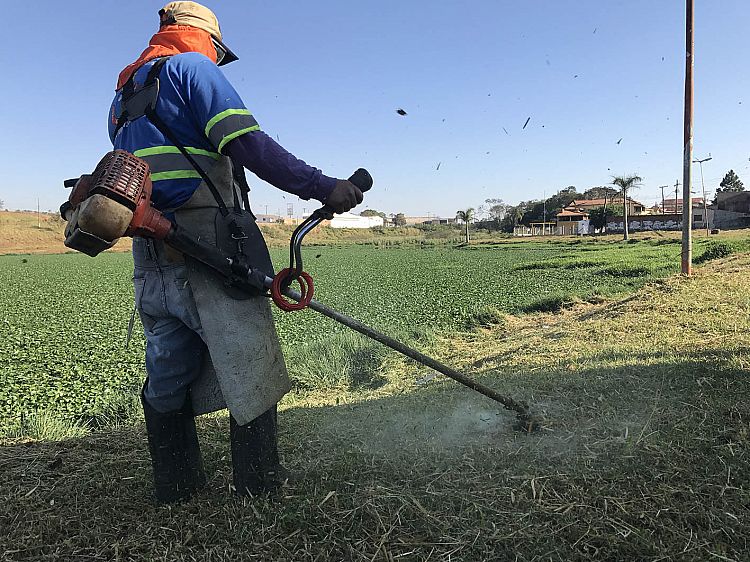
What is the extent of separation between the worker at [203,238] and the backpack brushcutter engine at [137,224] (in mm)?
84

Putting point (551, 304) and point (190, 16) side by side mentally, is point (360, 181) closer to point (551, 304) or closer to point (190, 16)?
point (190, 16)

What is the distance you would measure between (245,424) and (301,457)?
26.0 inches

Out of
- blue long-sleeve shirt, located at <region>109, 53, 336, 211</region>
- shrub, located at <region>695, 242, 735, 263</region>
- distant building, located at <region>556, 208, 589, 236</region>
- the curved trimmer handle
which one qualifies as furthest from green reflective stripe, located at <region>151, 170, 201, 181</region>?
distant building, located at <region>556, 208, 589, 236</region>

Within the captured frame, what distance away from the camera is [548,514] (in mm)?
2012

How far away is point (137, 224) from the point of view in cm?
187

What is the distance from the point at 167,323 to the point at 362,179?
988mm

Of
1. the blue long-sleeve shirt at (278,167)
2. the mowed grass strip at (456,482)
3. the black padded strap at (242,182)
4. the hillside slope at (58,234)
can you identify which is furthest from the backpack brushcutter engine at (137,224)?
the hillside slope at (58,234)

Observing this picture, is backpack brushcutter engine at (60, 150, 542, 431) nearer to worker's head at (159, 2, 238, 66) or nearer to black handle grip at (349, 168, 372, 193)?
black handle grip at (349, 168, 372, 193)

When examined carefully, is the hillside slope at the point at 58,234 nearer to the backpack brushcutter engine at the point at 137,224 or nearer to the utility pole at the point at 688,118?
the utility pole at the point at 688,118

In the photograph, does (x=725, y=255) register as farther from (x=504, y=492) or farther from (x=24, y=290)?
(x=24, y=290)

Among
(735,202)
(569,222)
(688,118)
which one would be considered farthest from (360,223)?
(688,118)

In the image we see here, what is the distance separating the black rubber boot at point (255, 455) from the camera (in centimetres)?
220

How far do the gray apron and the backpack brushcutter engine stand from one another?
0.26ft

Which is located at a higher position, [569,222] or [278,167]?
[278,167]
